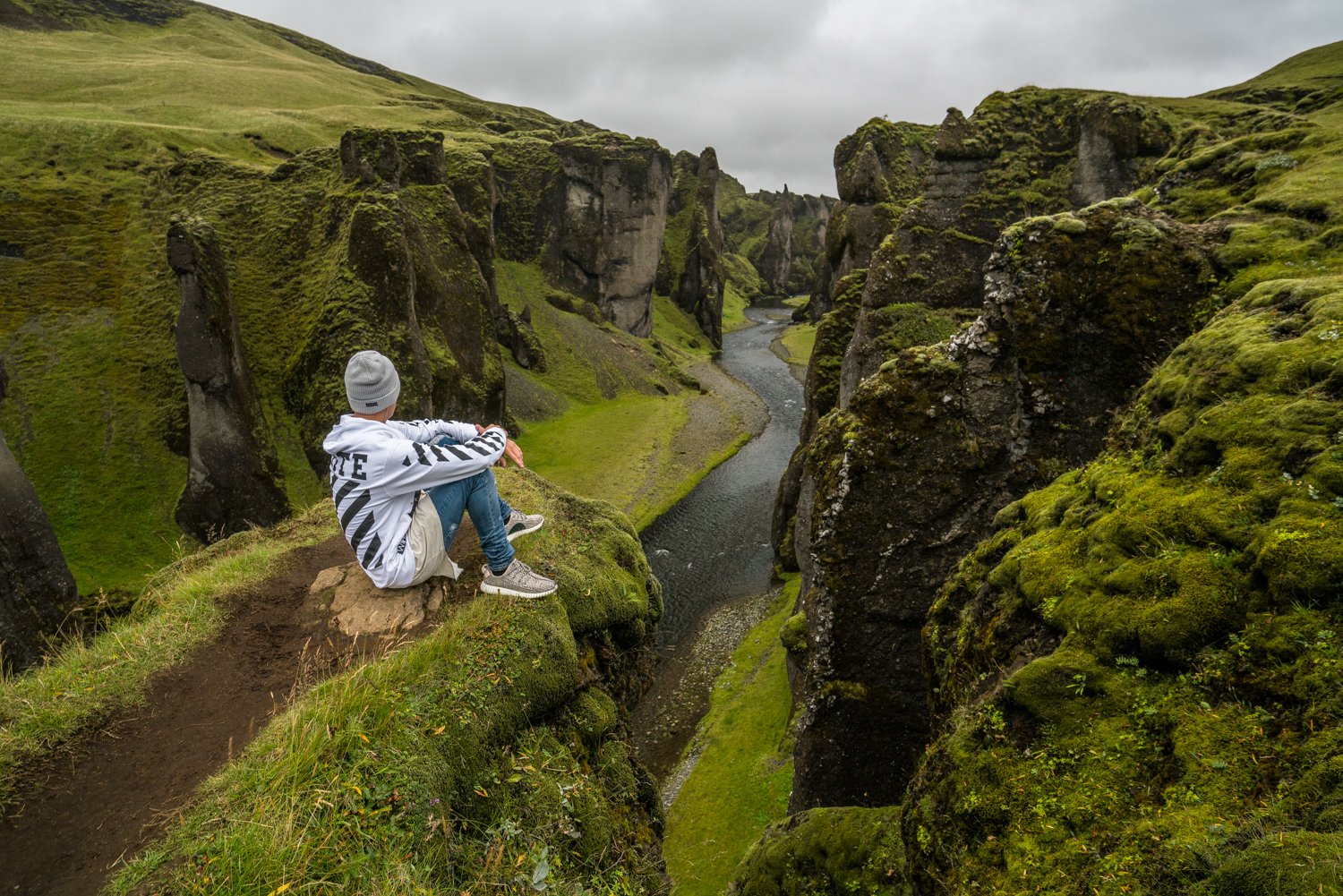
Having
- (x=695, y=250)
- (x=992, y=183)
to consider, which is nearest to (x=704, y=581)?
(x=992, y=183)

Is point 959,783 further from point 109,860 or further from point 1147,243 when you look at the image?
point 1147,243

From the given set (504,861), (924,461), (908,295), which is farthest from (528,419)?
(504,861)

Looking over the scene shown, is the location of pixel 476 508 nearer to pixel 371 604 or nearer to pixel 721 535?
pixel 371 604

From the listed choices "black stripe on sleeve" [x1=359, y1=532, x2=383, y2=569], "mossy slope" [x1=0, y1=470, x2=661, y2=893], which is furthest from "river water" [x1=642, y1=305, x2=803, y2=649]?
"black stripe on sleeve" [x1=359, y1=532, x2=383, y2=569]

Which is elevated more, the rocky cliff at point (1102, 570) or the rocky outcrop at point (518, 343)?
the rocky cliff at point (1102, 570)

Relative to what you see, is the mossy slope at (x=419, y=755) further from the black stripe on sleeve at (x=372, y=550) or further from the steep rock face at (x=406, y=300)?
the steep rock face at (x=406, y=300)

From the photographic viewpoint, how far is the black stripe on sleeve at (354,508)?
787cm

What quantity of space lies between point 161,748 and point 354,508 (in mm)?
3083

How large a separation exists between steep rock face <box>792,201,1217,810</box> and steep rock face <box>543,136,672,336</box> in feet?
308

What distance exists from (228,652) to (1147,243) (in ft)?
51.6

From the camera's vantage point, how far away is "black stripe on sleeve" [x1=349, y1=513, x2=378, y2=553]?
8078 millimetres

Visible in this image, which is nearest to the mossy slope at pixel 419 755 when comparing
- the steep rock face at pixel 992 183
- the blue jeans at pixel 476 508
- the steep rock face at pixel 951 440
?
the blue jeans at pixel 476 508

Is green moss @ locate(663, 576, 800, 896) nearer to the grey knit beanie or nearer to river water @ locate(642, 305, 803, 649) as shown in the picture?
river water @ locate(642, 305, 803, 649)

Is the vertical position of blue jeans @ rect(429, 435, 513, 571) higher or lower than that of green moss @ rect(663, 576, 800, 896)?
higher
